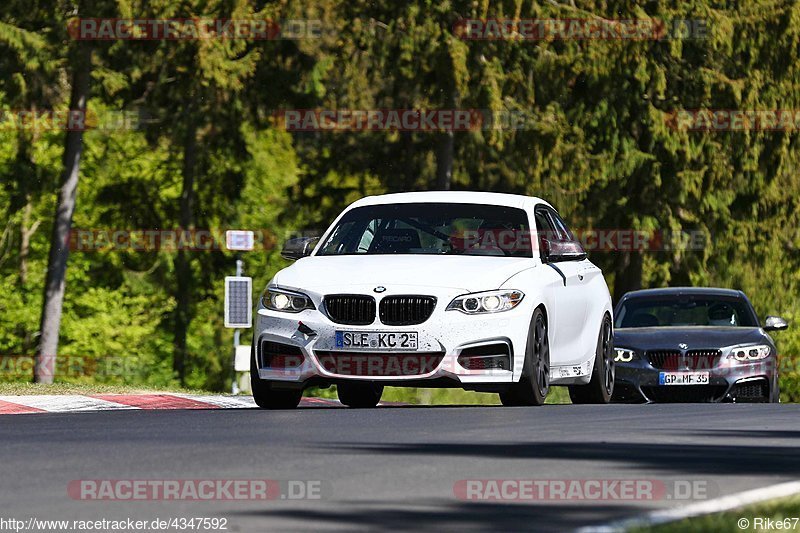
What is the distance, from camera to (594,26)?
131ft

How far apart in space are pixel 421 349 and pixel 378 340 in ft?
1.10

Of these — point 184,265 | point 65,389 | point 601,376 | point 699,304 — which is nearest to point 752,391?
point 699,304

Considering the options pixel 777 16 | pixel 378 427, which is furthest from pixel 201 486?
pixel 777 16

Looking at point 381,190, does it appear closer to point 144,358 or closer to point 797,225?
point 797,225

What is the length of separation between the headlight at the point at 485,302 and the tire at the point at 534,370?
0.95 feet

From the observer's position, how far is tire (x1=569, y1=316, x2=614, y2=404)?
17625 mm

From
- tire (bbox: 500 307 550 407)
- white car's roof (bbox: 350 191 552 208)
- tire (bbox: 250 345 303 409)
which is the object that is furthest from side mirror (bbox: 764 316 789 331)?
tire (bbox: 250 345 303 409)

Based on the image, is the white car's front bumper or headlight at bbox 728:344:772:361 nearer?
the white car's front bumper

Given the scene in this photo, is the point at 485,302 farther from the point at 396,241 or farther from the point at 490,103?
the point at 490,103

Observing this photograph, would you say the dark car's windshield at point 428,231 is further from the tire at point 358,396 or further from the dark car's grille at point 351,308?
the tire at point 358,396

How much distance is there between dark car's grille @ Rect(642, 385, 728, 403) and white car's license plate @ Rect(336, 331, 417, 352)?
542 cm

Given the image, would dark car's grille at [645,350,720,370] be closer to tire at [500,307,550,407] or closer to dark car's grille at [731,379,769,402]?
dark car's grille at [731,379,769,402]

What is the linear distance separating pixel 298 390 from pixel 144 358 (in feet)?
141

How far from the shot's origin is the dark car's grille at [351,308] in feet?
49.3
